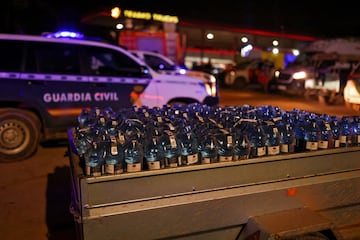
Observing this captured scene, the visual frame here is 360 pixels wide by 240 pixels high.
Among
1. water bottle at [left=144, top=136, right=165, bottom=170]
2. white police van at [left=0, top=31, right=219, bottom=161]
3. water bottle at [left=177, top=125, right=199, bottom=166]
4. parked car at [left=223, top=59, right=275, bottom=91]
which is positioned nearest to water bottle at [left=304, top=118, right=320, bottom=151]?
water bottle at [left=177, top=125, right=199, bottom=166]

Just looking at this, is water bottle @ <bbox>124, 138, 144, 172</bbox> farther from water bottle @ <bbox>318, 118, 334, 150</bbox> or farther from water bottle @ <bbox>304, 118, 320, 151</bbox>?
water bottle @ <bbox>318, 118, 334, 150</bbox>

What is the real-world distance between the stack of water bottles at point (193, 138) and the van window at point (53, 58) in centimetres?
340

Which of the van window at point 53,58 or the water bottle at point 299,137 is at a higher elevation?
the van window at point 53,58

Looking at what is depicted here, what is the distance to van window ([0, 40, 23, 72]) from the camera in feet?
21.5

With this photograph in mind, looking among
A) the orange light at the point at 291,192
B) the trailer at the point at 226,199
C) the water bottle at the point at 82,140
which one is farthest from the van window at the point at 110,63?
the orange light at the point at 291,192

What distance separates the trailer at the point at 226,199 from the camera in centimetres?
239

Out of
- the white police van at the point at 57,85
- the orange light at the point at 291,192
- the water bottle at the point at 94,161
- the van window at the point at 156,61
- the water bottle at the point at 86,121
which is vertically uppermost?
the van window at the point at 156,61

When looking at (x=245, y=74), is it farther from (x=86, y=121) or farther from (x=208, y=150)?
(x=208, y=150)

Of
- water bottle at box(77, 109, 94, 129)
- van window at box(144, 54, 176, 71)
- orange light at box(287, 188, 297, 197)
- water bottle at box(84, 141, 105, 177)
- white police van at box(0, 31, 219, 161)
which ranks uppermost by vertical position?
van window at box(144, 54, 176, 71)

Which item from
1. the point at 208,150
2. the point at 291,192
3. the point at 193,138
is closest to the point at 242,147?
the point at 208,150

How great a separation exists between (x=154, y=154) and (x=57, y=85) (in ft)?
15.5

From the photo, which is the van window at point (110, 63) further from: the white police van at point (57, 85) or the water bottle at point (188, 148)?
the water bottle at point (188, 148)

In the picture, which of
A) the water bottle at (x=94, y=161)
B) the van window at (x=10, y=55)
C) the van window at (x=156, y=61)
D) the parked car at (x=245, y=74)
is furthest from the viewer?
the parked car at (x=245, y=74)

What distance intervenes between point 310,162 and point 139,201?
1.36 metres
